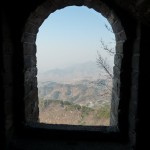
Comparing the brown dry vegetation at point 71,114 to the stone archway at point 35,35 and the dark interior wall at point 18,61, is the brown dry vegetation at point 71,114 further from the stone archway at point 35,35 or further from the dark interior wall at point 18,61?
the dark interior wall at point 18,61

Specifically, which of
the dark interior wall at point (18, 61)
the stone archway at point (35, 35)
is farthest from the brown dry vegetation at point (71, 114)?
the dark interior wall at point (18, 61)

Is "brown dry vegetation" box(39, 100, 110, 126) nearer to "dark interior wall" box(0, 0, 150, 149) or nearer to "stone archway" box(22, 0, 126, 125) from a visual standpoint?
"stone archway" box(22, 0, 126, 125)

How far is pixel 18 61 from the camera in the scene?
285cm

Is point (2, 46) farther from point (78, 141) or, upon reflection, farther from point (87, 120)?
point (87, 120)

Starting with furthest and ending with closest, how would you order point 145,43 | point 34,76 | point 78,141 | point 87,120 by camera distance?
point 87,120 → point 34,76 → point 78,141 → point 145,43

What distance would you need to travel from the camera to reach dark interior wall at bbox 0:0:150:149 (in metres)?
2.45

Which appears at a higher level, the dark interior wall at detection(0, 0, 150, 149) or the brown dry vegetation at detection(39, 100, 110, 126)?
the dark interior wall at detection(0, 0, 150, 149)

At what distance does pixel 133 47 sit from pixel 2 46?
4.28 ft

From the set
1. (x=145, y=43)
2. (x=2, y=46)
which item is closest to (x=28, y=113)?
(x=2, y=46)

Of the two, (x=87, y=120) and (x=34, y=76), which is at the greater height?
(x=34, y=76)

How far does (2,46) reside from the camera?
248cm

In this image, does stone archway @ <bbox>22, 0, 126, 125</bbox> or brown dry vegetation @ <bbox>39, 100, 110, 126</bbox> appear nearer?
stone archway @ <bbox>22, 0, 126, 125</bbox>

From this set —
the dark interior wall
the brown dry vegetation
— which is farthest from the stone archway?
the brown dry vegetation

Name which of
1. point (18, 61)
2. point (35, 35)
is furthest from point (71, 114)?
point (18, 61)
